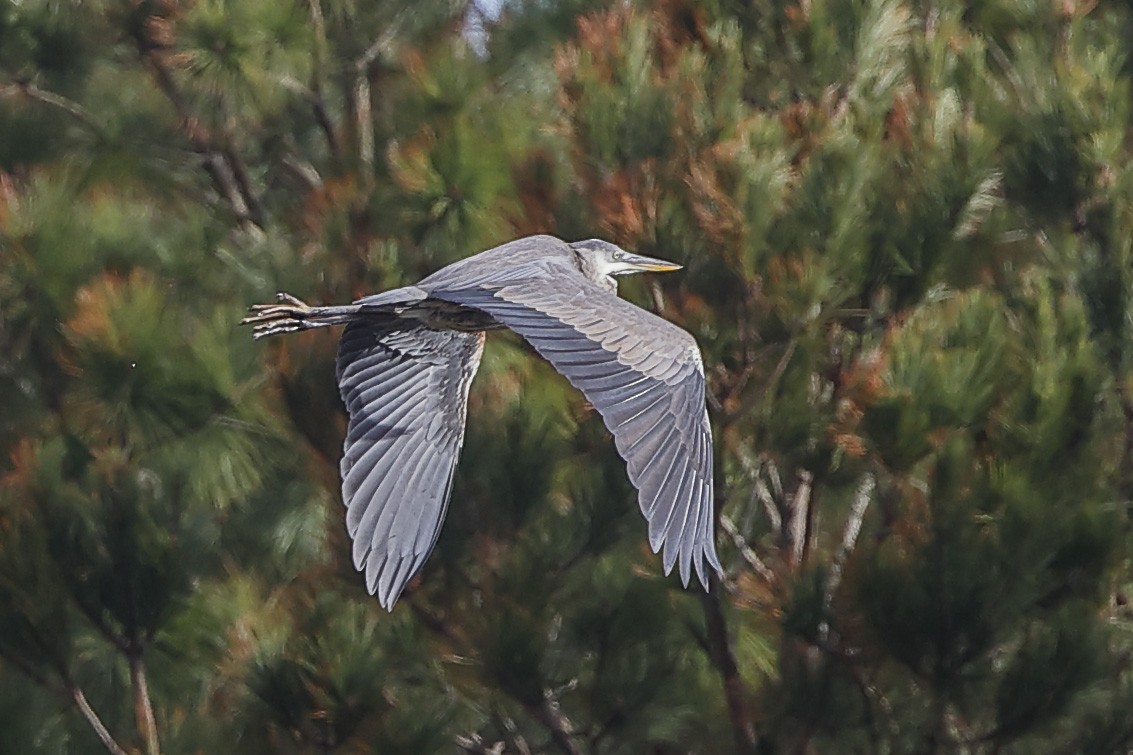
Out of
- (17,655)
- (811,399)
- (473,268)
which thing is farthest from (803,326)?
(17,655)

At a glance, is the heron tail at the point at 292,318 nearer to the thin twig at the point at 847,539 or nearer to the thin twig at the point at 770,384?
the thin twig at the point at 770,384

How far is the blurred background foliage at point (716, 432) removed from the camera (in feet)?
12.8

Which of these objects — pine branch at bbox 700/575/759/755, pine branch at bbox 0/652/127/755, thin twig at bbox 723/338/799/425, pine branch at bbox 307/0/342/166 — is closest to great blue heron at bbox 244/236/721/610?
thin twig at bbox 723/338/799/425

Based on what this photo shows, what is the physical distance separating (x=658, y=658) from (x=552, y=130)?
1059 millimetres

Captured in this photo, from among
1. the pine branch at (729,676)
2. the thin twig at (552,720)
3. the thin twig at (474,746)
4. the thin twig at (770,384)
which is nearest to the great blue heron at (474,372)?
the thin twig at (770,384)

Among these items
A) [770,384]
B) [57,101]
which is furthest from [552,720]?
[57,101]

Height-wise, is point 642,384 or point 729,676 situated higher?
point 642,384

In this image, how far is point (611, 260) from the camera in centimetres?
398

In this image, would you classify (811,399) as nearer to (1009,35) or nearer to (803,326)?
(803,326)

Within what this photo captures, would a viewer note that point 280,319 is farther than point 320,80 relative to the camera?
No

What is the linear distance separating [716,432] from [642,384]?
0.80m

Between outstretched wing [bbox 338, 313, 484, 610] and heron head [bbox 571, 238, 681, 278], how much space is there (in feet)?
0.82

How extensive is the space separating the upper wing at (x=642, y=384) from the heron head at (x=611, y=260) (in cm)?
53

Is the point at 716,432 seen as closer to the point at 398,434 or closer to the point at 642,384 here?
the point at 398,434
